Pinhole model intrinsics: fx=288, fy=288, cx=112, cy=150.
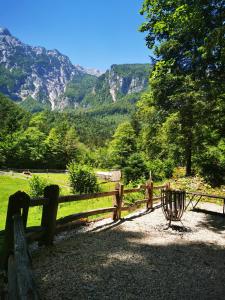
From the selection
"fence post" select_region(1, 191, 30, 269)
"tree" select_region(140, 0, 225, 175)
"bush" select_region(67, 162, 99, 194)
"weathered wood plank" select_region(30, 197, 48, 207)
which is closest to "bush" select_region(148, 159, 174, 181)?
"tree" select_region(140, 0, 225, 175)

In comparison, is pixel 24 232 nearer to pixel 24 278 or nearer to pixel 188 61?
pixel 24 278

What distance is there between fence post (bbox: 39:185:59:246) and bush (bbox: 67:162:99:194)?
18.1 metres

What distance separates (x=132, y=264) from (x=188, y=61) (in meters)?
18.6

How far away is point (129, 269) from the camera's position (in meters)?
5.54

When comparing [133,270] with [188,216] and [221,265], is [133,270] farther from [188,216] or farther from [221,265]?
[188,216]

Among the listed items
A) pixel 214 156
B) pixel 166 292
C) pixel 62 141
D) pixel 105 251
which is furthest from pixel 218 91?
pixel 62 141

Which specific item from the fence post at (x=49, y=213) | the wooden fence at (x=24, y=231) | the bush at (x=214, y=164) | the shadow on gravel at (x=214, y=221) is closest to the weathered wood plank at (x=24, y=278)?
the wooden fence at (x=24, y=231)

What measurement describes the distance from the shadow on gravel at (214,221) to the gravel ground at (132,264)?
0.45m

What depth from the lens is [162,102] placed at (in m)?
24.1

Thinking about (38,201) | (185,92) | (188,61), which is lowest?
(38,201)

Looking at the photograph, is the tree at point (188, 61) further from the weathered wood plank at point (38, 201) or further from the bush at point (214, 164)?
the weathered wood plank at point (38, 201)

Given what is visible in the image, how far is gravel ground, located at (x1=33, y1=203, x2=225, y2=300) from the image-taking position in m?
4.64

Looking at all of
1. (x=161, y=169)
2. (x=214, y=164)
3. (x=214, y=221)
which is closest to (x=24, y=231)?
(x=214, y=221)

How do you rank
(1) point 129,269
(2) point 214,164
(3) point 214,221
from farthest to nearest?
1. (2) point 214,164
2. (3) point 214,221
3. (1) point 129,269
